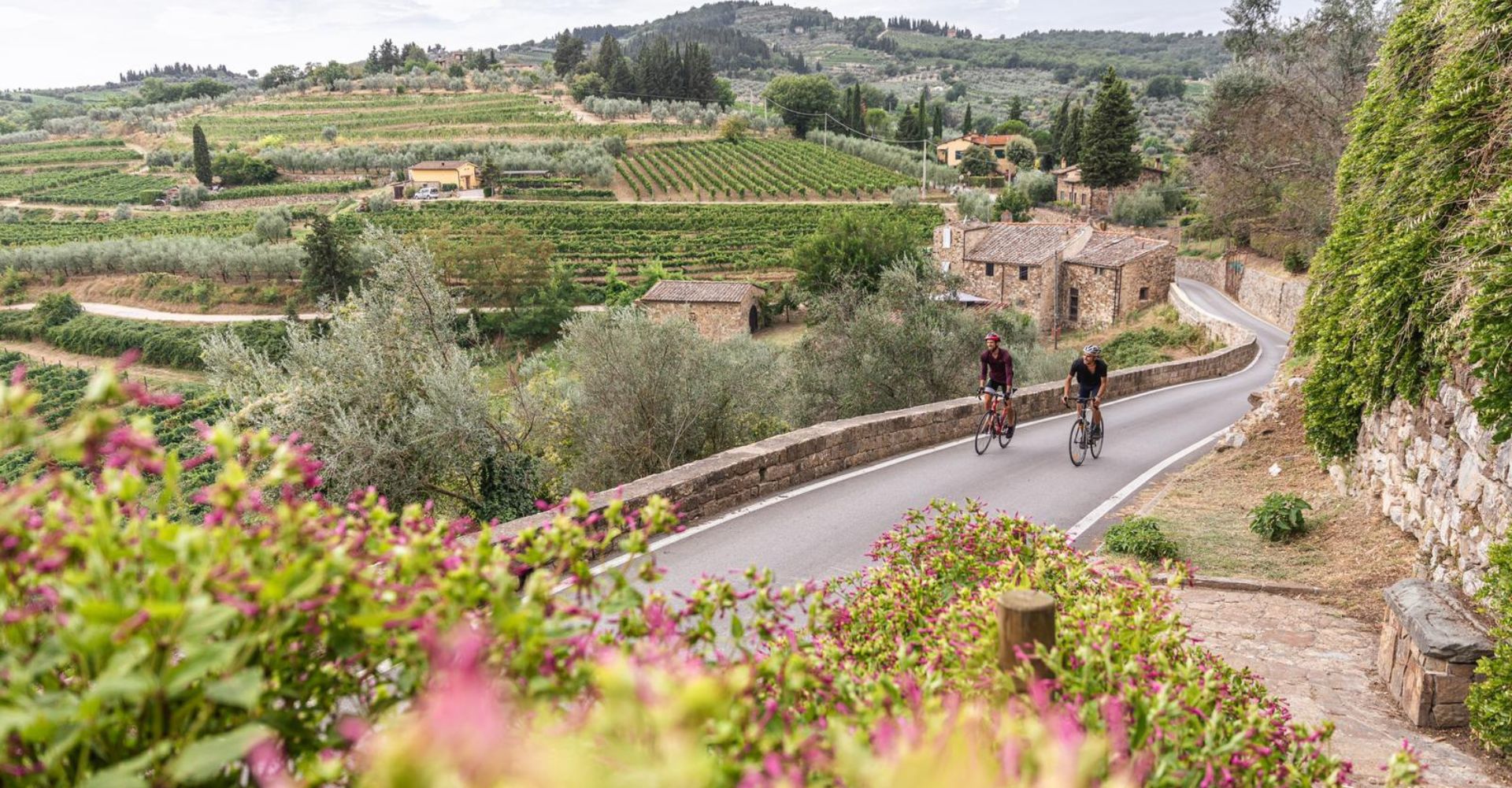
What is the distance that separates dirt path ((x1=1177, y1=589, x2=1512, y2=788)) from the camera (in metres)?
4.48

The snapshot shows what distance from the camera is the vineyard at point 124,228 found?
66.9 metres

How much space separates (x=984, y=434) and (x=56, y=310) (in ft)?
199

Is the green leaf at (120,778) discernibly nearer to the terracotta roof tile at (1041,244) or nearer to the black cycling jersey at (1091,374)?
the black cycling jersey at (1091,374)

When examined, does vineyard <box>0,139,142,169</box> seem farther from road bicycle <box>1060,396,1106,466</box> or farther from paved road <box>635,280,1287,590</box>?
road bicycle <box>1060,396,1106,466</box>

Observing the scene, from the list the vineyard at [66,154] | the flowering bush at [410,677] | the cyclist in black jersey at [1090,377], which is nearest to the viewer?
the flowering bush at [410,677]

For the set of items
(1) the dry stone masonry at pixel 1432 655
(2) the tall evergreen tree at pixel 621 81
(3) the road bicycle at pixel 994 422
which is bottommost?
(3) the road bicycle at pixel 994 422

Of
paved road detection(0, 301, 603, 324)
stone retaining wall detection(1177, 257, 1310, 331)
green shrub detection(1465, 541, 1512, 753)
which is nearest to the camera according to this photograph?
green shrub detection(1465, 541, 1512, 753)

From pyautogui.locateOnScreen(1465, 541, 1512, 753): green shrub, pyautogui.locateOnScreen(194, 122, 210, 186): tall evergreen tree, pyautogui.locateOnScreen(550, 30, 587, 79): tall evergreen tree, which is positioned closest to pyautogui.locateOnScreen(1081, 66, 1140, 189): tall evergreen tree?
pyautogui.locateOnScreen(1465, 541, 1512, 753): green shrub

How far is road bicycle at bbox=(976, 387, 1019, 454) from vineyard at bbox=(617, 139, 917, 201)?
224 feet

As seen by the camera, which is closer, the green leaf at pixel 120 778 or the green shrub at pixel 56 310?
the green leaf at pixel 120 778

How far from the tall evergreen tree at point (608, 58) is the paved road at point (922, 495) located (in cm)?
12060

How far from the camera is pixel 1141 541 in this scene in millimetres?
7637

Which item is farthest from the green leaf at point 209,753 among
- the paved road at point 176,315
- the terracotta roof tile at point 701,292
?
the paved road at point 176,315

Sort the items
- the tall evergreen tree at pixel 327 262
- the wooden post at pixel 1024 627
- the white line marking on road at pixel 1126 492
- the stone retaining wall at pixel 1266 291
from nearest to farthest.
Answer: the wooden post at pixel 1024 627 < the white line marking on road at pixel 1126 492 < the stone retaining wall at pixel 1266 291 < the tall evergreen tree at pixel 327 262
